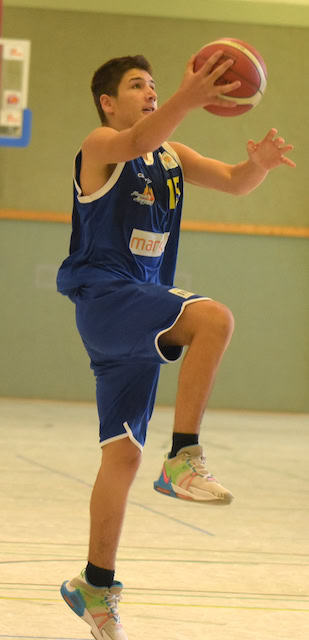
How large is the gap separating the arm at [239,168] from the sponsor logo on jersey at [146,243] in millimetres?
319

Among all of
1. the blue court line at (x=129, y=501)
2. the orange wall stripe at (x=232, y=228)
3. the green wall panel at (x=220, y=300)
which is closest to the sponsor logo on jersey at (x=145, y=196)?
the blue court line at (x=129, y=501)

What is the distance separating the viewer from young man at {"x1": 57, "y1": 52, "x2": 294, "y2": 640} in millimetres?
2289

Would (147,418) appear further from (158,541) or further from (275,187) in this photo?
(275,187)

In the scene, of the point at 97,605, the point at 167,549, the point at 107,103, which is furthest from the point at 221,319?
the point at 167,549

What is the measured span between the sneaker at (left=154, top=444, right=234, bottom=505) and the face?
1091 millimetres

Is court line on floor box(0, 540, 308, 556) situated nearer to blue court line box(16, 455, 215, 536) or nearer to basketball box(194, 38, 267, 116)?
blue court line box(16, 455, 215, 536)

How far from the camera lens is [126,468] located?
257 cm

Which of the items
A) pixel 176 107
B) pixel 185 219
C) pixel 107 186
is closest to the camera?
pixel 176 107

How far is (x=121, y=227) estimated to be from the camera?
2553mm

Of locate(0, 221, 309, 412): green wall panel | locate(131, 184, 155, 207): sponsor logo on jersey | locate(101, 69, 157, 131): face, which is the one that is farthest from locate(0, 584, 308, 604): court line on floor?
locate(0, 221, 309, 412): green wall panel

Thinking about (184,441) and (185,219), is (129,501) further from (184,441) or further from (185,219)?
(185,219)

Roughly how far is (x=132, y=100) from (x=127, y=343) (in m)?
0.82

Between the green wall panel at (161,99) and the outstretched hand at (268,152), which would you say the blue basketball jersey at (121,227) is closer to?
the outstretched hand at (268,152)

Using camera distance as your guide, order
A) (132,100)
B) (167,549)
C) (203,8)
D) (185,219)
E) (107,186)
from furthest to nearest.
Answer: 1. (185,219)
2. (203,8)
3. (167,549)
4. (132,100)
5. (107,186)
